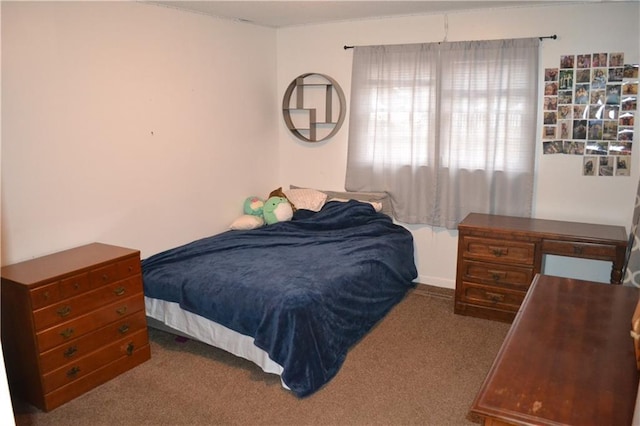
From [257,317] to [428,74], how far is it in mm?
2423

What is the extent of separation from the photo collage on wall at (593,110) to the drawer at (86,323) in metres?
3.08

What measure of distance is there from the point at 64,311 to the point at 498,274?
9.00 ft

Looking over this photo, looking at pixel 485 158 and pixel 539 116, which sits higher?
pixel 539 116

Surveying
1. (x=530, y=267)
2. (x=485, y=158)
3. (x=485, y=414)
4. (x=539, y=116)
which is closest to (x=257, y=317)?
(x=485, y=414)

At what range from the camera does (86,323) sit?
8.76 ft

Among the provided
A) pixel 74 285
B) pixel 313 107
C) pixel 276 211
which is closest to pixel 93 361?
pixel 74 285

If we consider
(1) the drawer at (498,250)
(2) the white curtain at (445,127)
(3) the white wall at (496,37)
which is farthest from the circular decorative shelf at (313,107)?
(1) the drawer at (498,250)

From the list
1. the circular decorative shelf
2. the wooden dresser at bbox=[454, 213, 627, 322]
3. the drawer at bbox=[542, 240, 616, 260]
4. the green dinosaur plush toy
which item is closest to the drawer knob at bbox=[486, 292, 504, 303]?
the wooden dresser at bbox=[454, 213, 627, 322]

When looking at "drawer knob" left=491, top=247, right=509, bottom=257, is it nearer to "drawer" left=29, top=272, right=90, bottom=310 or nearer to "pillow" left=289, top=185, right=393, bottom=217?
"pillow" left=289, top=185, right=393, bottom=217

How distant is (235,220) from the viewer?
429 cm

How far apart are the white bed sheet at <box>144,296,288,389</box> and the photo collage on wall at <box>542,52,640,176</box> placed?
8.39 ft

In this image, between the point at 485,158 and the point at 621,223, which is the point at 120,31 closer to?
the point at 485,158

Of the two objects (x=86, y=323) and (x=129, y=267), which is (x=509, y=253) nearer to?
(x=129, y=267)

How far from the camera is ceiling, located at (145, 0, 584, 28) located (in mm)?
3508
